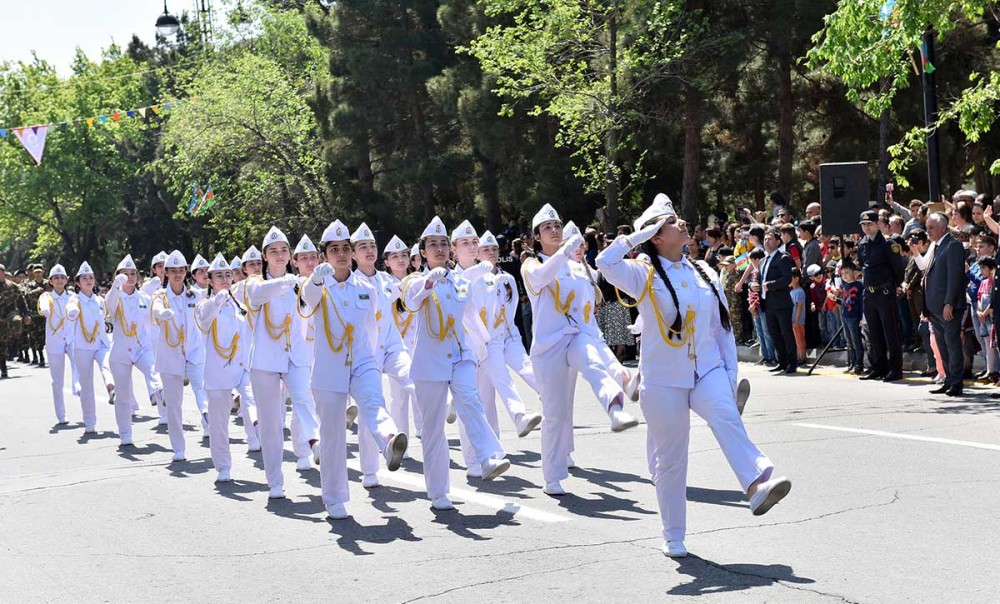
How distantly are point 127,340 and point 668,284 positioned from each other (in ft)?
32.4

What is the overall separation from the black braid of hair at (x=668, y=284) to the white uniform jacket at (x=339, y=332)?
2.68 meters

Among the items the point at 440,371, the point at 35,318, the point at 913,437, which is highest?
the point at 35,318

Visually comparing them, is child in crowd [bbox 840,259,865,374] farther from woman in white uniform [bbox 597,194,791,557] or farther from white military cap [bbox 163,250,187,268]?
woman in white uniform [bbox 597,194,791,557]

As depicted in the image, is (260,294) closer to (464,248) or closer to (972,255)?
(464,248)

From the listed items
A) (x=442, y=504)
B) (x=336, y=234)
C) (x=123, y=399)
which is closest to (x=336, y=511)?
(x=442, y=504)

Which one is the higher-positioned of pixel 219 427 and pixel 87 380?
pixel 87 380

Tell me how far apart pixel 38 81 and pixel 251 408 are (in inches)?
2581

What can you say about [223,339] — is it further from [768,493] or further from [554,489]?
[768,493]

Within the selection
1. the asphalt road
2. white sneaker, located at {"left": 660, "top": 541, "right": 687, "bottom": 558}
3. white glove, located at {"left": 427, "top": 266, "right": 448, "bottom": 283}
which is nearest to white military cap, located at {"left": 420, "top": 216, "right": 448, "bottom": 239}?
white glove, located at {"left": 427, "top": 266, "right": 448, "bottom": 283}

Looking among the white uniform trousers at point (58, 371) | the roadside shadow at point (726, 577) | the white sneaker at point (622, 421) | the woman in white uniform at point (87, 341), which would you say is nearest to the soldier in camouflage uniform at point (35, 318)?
the white uniform trousers at point (58, 371)

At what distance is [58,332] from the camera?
19.7m

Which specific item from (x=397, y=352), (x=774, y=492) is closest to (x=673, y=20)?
(x=397, y=352)

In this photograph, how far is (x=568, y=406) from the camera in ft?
34.5

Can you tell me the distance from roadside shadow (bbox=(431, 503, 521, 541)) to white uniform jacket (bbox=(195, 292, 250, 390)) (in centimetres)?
319
